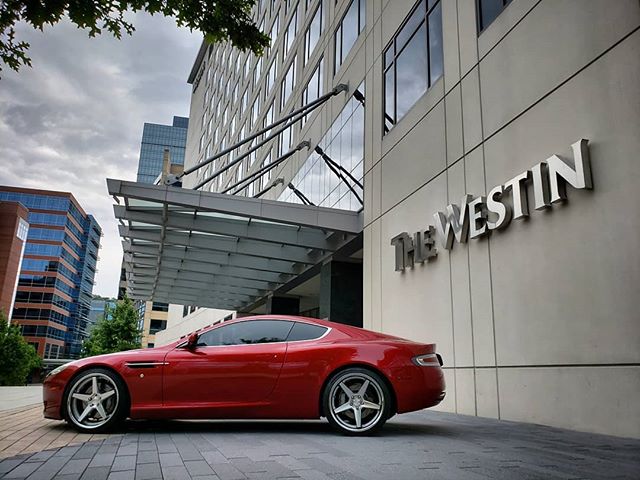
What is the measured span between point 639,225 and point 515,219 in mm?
2194

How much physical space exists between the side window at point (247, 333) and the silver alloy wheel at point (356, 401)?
854 mm

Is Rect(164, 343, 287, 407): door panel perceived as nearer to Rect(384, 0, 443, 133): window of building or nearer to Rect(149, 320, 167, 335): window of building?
Rect(384, 0, 443, 133): window of building

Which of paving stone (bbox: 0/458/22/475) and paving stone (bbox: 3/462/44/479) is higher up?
paving stone (bbox: 3/462/44/479)

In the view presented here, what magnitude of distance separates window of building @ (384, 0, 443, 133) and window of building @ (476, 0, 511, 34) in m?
1.43

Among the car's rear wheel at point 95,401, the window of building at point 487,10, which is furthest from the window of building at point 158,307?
the car's rear wheel at point 95,401

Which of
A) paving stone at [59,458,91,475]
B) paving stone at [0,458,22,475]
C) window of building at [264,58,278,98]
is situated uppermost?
window of building at [264,58,278,98]

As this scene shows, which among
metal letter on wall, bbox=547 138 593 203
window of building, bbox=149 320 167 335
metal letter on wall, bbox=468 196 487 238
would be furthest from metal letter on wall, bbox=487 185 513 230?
window of building, bbox=149 320 167 335

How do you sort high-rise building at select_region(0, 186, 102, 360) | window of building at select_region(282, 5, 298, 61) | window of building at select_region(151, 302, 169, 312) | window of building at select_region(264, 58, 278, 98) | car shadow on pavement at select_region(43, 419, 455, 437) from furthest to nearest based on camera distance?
high-rise building at select_region(0, 186, 102, 360) → window of building at select_region(151, 302, 169, 312) → window of building at select_region(264, 58, 278, 98) → window of building at select_region(282, 5, 298, 61) → car shadow on pavement at select_region(43, 419, 455, 437)

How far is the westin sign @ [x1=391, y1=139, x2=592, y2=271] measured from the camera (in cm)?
652

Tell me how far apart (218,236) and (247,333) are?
40.3ft

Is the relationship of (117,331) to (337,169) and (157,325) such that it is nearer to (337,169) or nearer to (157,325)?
(337,169)

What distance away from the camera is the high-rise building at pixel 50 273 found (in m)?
111

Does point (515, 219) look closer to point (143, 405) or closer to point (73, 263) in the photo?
point (143, 405)

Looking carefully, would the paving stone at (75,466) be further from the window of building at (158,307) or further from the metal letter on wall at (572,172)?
the window of building at (158,307)
